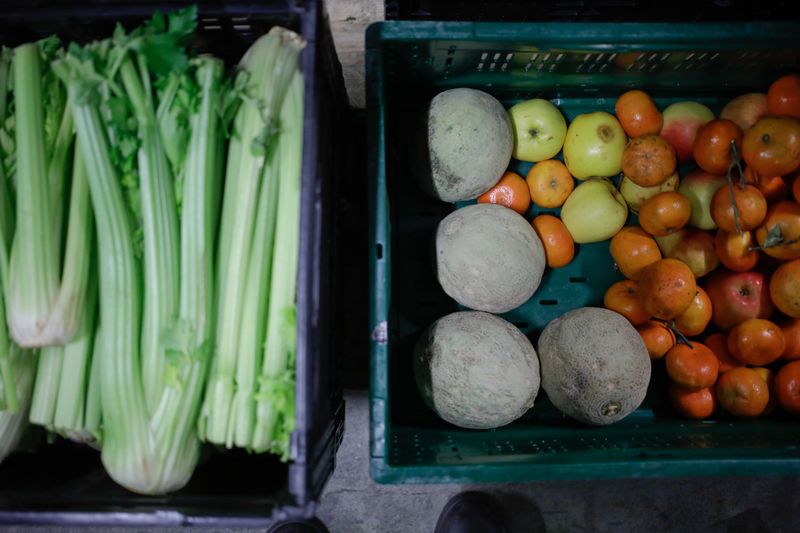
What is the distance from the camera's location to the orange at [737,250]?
1.56 meters

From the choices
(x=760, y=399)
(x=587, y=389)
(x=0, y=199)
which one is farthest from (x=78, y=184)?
(x=760, y=399)

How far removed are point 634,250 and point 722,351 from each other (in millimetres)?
445

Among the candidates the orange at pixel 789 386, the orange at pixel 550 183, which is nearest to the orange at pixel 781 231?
the orange at pixel 789 386

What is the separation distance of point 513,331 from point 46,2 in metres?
1.44

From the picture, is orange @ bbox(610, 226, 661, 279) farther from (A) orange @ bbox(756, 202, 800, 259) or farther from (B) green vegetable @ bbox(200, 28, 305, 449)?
(B) green vegetable @ bbox(200, 28, 305, 449)

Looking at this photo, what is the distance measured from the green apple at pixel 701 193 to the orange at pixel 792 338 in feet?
1.23

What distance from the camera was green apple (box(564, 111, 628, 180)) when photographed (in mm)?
1679

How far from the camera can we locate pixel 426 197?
6.09 feet

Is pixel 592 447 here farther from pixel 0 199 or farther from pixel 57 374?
pixel 0 199

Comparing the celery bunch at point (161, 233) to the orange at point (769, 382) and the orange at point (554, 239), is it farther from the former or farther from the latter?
the orange at point (769, 382)

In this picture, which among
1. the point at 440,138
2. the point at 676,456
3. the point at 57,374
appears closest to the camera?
the point at 57,374

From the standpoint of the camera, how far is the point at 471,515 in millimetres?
1945

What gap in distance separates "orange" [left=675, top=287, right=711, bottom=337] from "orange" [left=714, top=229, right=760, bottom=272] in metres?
0.12

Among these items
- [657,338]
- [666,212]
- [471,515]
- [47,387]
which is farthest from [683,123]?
[47,387]
